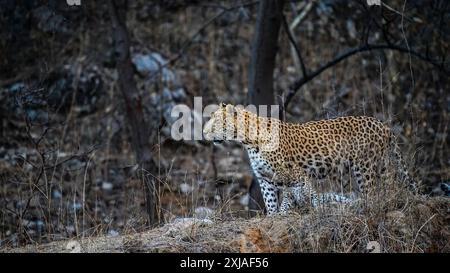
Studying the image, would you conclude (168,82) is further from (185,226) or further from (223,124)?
(185,226)

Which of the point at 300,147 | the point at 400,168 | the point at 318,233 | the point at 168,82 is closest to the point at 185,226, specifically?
the point at 318,233

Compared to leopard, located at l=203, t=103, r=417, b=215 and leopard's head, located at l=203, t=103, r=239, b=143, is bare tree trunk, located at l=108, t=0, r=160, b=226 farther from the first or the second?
leopard, located at l=203, t=103, r=417, b=215

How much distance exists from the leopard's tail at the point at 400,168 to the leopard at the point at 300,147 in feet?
0.77

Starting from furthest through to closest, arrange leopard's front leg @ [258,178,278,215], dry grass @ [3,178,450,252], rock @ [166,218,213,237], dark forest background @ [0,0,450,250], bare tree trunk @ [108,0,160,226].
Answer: dark forest background @ [0,0,450,250]
bare tree trunk @ [108,0,160,226]
leopard's front leg @ [258,178,278,215]
rock @ [166,218,213,237]
dry grass @ [3,178,450,252]

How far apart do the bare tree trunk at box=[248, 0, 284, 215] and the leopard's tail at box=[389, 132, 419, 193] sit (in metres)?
2.87

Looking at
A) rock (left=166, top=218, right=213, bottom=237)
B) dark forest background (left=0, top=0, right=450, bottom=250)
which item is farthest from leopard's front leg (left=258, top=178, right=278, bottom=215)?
dark forest background (left=0, top=0, right=450, bottom=250)

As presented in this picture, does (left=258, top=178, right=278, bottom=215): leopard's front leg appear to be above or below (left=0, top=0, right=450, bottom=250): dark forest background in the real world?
below

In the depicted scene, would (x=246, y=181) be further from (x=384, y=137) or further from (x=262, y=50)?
(x=384, y=137)

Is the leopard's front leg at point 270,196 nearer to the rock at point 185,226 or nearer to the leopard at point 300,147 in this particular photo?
the leopard at point 300,147

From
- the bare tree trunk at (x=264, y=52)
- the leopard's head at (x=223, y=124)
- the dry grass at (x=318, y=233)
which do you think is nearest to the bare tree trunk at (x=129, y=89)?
the bare tree trunk at (x=264, y=52)

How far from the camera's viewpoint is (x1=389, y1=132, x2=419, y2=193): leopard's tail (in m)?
8.19

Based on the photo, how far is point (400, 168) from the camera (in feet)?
27.4

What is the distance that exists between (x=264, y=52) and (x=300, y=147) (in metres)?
2.52

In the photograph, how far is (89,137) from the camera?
14.6m
